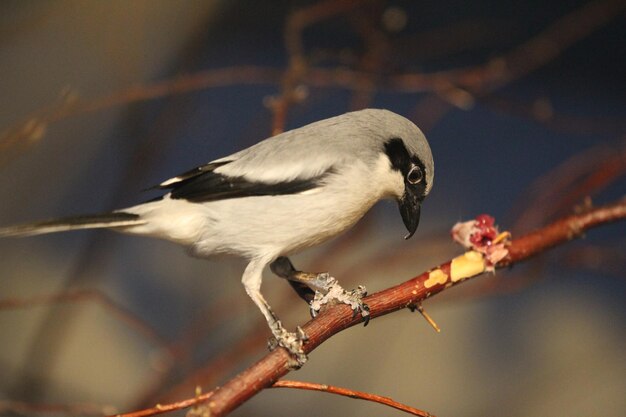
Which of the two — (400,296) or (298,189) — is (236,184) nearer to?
(298,189)

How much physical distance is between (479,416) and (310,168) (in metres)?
1.24

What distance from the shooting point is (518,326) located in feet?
6.06

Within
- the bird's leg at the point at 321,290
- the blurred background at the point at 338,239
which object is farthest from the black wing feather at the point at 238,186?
the blurred background at the point at 338,239

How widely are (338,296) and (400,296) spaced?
0.23 ft

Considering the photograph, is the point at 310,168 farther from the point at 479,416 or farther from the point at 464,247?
the point at 479,416

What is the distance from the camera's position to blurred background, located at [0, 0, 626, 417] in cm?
144

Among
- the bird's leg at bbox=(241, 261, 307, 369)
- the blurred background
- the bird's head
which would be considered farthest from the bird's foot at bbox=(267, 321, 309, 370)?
the blurred background

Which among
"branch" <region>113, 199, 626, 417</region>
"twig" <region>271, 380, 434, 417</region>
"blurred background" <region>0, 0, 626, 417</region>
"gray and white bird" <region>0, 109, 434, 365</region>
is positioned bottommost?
"twig" <region>271, 380, 434, 417</region>

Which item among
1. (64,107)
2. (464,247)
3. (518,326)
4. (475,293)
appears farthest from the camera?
(518,326)

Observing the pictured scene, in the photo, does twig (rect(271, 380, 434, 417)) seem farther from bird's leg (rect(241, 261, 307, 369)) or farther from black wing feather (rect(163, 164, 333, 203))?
black wing feather (rect(163, 164, 333, 203))

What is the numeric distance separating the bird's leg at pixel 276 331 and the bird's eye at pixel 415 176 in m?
0.19

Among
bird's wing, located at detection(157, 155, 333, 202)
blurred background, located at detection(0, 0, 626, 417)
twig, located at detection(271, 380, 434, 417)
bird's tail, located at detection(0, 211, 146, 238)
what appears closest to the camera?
twig, located at detection(271, 380, 434, 417)

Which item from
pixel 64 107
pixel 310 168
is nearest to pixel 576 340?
pixel 310 168

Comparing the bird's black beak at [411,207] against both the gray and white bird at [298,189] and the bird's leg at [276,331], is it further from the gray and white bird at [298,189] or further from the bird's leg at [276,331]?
the bird's leg at [276,331]
